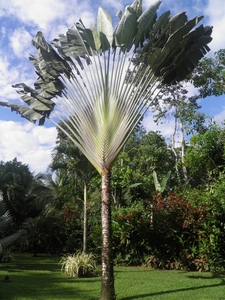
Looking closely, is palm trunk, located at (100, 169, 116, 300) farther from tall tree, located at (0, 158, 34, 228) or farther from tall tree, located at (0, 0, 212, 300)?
tall tree, located at (0, 158, 34, 228)

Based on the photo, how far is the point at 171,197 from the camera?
436 inches

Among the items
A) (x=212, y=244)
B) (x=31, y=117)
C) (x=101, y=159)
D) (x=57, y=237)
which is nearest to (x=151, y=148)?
(x=57, y=237)

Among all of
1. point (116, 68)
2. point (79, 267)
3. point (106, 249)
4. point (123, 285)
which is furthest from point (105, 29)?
point (79, 267)

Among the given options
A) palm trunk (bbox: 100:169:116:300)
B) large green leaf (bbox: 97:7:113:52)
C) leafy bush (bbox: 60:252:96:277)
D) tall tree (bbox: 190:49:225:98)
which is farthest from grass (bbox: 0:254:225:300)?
tall tree (bbox: 190:49:225:98)

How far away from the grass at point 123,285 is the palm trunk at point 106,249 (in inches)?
26.1

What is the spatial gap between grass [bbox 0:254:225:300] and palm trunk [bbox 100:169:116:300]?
66 centimetres

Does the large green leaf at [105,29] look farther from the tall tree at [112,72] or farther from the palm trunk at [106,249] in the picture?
the palm trunk at [106,249]

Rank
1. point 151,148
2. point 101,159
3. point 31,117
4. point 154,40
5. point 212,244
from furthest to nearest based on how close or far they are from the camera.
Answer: point 151,148
point 212,244
point 31,117
point 154,40
point 101,159

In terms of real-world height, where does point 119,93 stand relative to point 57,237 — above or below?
above

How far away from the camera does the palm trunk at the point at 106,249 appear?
19.8ft

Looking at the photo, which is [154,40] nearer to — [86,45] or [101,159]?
[86,45]

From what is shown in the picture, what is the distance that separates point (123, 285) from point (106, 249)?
218 cm

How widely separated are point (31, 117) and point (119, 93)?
2.71 metres

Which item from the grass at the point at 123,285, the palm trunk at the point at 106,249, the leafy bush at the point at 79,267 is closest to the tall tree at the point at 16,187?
the grass at the point at 123,285
